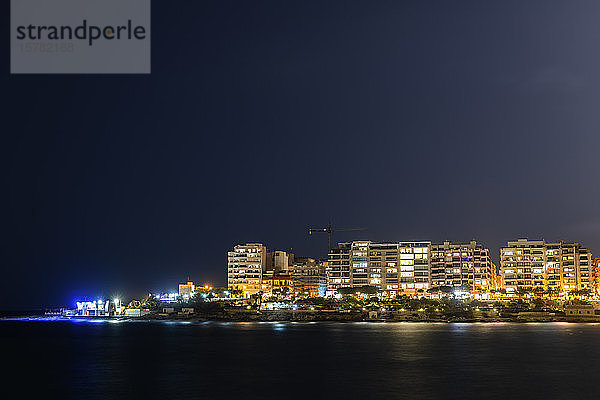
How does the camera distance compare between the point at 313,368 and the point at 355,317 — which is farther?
the point at 355,317

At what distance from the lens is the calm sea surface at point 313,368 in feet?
167

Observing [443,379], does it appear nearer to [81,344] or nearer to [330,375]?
[330,375]

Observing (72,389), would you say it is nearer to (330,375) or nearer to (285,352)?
(330,375)

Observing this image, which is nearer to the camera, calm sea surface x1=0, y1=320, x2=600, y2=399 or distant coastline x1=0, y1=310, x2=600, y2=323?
calm sea surface x1=0, y1=320, x2=600, y2=399

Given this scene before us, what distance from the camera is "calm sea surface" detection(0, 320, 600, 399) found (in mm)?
50875

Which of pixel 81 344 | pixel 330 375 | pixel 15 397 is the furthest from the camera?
pixel 81 344

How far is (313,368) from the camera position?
211 feet

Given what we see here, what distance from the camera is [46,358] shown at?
77875 mm

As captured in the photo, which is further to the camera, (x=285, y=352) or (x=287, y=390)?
(x=285, y=352)

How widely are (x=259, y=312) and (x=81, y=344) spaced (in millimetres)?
98367

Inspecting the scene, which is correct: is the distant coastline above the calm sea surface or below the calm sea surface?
below

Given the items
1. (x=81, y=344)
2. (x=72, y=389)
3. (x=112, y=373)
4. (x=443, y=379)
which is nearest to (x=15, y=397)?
(x=72, y=389)

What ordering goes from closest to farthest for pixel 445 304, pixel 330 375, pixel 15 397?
pixel 15 397 < pixel 330 375 < pixel 445 304

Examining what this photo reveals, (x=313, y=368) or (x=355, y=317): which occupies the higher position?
(x=313, y=368)
